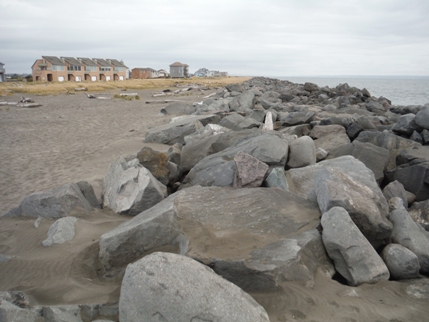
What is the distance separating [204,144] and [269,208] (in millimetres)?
3486

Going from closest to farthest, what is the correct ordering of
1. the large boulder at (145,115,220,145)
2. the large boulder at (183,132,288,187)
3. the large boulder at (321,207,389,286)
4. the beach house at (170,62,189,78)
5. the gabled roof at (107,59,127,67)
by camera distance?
the large boulder at (321,207,389,286) → the large boulder at (183,132,288,187) → the large boulder at (145,115,220,145) → the gabled roof at (107,59,127,67) → the beach house at (170,62,189,78)

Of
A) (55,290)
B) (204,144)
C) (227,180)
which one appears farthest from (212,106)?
(55,290)

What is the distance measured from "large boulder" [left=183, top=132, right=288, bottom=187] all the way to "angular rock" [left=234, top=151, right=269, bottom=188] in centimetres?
24

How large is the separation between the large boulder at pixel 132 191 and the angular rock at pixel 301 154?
2367 mm

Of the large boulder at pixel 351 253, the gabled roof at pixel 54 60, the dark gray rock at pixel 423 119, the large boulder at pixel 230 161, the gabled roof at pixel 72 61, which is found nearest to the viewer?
the large boulder at pixel 351 253

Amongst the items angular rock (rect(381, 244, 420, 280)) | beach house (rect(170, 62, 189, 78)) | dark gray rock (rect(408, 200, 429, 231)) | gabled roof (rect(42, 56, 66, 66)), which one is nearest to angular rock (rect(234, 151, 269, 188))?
angular rock (rect(381, 244, 420, 280))

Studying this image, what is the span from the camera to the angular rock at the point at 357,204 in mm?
3799

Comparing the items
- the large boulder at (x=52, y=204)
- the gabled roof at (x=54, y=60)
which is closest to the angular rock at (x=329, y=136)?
the large boulder at (x=52, y=204)

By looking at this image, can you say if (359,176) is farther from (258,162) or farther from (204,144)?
(204,144)

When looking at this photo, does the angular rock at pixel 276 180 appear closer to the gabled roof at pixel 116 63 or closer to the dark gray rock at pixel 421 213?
the dark gray rock at pixel 421 213

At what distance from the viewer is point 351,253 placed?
3424mm

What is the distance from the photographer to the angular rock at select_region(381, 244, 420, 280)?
3539mm

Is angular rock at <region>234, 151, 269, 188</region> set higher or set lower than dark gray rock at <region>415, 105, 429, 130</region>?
lower

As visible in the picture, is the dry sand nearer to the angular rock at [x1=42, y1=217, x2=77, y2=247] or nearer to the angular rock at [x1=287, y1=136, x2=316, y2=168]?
the angular rock at [x1=42, y1=217, x2=77, y2=247]
